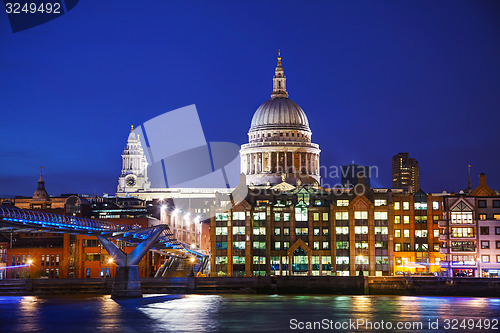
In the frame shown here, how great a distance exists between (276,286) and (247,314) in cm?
2805

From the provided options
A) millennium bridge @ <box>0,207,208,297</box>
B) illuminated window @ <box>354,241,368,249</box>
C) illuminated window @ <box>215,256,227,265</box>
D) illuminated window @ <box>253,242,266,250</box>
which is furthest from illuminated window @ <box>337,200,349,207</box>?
millennium bridge @ <box>0,207,208,297</box>

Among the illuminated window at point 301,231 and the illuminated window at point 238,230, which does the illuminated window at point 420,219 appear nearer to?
the illuminated window at point 301,231

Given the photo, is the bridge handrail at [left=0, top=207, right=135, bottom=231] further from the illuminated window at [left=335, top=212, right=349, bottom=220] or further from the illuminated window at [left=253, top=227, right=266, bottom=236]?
the illuminated window at [left=335, top=212, right=349, bottom=220]

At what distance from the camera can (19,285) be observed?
109 metres

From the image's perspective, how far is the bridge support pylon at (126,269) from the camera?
319 feet

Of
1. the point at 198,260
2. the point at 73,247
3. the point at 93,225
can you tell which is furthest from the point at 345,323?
the point at 198,260

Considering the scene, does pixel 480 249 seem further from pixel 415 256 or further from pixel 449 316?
pixel 449 316

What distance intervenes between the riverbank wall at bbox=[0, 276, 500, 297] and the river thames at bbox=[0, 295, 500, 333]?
4.77 m

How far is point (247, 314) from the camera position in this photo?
79750mm

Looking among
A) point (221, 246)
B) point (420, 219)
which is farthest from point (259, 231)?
point (420, 219)

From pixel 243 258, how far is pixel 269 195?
39.6 feet

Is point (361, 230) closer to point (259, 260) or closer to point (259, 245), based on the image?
point (259, 245)

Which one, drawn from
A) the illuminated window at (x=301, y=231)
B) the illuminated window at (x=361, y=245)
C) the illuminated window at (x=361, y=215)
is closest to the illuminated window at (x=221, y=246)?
the illuminated window at (x=301, y=231)

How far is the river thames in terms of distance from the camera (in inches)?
2751
